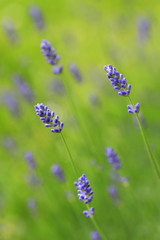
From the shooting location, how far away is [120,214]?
382 centimetres

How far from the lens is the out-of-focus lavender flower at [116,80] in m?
2.06

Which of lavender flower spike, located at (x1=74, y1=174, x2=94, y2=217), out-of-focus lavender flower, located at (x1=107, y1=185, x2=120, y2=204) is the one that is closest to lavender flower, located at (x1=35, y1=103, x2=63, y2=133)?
lavender flower spike, located at (x1=74, y1=174, x2=94, y2=217)

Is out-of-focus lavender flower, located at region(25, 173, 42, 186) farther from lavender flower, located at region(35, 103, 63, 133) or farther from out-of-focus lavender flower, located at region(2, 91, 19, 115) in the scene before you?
lavender flower, located at region(35, 103, 63, 133)

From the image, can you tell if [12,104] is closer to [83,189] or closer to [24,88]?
[24,88]

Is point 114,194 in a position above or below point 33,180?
below

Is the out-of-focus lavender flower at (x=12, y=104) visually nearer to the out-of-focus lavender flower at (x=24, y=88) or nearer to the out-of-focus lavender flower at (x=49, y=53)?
the out-of-focus lavender flower at (x=24, y=88)

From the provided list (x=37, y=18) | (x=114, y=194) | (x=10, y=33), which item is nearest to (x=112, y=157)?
(x=114, y=194)

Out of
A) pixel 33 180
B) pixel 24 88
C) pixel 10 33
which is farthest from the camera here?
pixel 10 33

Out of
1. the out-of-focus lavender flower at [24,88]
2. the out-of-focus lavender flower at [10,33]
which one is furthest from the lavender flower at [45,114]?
the out-of-focus lavender flower at [10,33]

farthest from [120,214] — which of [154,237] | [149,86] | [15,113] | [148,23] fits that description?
[148,23]

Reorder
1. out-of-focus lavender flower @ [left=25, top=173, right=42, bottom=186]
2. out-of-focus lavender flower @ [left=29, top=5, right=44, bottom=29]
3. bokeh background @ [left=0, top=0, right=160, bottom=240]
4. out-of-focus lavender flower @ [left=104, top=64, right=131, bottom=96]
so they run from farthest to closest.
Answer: out-of-focus lavender flower @ [left=29, top=5, right=44, bottom=29], out-of-focus lavender flower @ [left=25, top=173, right=42, bottom=186], bokeh background @ [left=0, top=0, right=160, bottom=240], out-of-focus lavender flower @ [left=104, top=64, right=131, bottom=96]

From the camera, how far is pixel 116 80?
6.88 ft

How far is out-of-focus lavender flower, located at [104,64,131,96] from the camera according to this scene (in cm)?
206

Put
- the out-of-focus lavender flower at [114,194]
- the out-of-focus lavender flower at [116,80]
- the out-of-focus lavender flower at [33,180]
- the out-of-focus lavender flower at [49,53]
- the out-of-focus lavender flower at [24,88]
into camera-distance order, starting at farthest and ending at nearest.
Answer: the out-of-focus lavender flower at [24,88] → the out-of-focus lavender flower at [33,180] → the out-of-focus lavender flower at [114,194] → the out-of-focus lavender flower at [49,53] → the out-of-focus lavender flower at [116,80]
